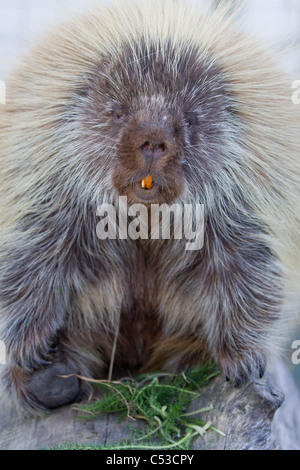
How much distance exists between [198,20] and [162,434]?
1.34 meters

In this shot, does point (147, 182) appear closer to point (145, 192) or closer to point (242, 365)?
point (145, 192)

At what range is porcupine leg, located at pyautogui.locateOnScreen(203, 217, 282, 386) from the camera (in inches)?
79.6

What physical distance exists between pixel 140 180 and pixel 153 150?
10 centimetres

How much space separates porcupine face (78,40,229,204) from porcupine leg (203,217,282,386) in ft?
0.84

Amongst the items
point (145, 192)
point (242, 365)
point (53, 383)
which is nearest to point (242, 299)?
point (242, 365)

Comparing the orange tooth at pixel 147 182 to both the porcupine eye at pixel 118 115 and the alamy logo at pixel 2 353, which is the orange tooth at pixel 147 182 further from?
the alamy logo at pixel 2 353

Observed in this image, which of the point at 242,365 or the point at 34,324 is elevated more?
the point at 34,324

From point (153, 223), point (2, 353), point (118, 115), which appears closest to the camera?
point (118, 115)

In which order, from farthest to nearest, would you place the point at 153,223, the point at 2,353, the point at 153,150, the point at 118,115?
the point at 2,353 < the point at 153,223 < the point at 118,115 < the point at 153,150

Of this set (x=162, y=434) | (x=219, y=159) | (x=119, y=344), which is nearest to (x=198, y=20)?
(x=219, y=159)

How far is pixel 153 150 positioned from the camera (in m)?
1.69

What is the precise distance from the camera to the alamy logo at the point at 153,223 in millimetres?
1978

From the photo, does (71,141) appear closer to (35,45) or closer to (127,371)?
(35,45)

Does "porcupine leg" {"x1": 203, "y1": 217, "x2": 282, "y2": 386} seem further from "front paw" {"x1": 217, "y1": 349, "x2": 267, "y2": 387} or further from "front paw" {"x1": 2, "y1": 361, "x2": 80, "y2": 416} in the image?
"front paw" {"x1": 2, "y1": 361, "x2": 80, "y2": 416}
